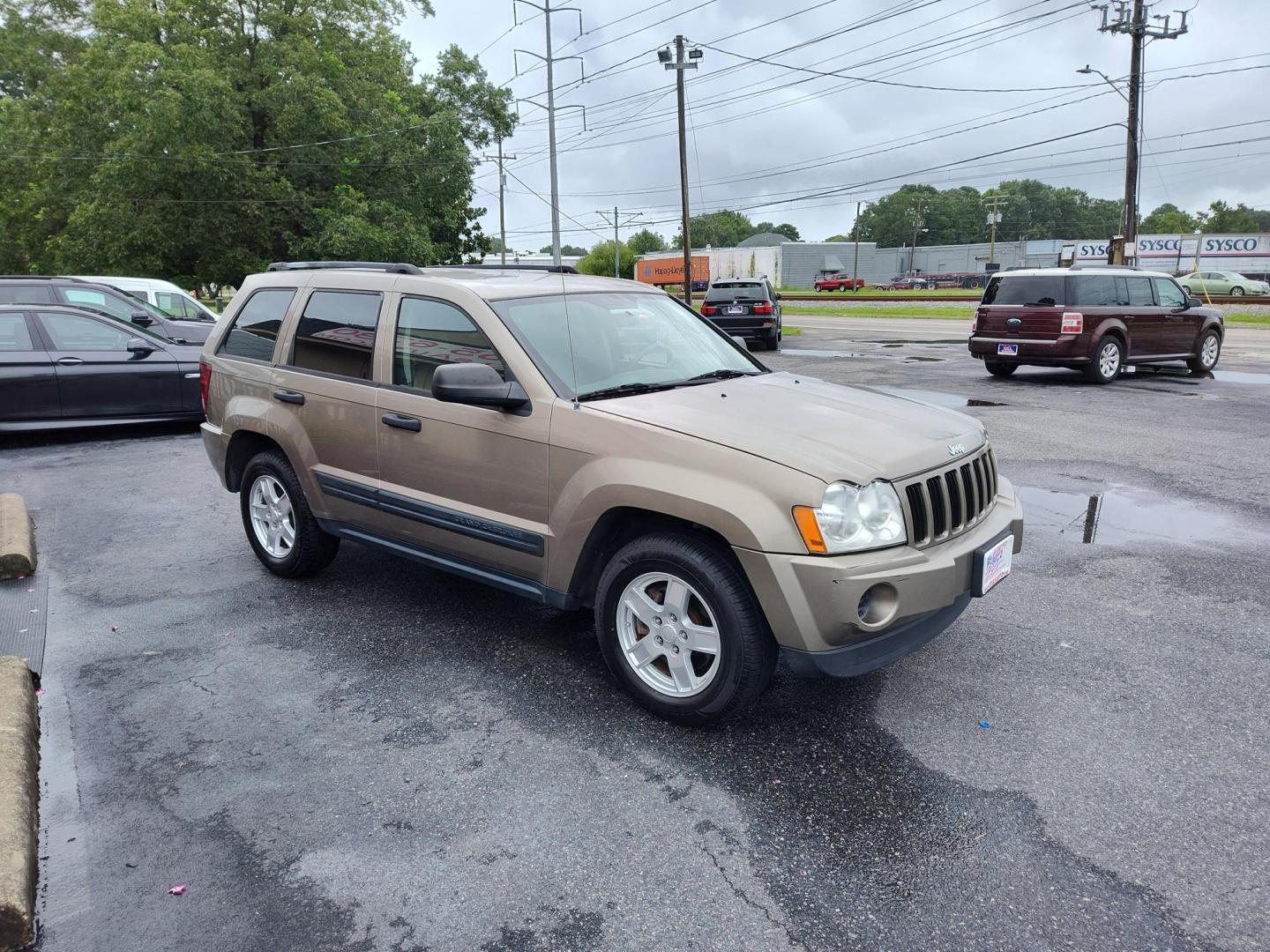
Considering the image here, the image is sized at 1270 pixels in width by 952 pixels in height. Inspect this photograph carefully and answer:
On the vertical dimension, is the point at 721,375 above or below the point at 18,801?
above

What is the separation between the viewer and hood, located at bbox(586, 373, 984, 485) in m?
3.29

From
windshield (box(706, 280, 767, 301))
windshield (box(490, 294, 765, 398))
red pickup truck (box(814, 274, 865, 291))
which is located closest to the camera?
windshield (box(490, 294, 765, 398))

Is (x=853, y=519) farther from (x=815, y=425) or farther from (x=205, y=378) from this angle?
(x=205, y=378)

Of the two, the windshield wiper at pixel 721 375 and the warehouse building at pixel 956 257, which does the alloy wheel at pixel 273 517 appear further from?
the warehouse building at pixel 956 257

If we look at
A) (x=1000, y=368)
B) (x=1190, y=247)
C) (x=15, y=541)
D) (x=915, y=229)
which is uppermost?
(x=915, y=229)

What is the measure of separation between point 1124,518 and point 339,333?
5468 mm

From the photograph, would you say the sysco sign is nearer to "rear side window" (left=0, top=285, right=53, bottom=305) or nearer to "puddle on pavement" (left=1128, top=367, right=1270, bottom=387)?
"puddle on pavement" (left=1128, top=367, right=1270, bottom=387)

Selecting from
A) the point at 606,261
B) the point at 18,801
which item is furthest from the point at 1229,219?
the point at 18,801

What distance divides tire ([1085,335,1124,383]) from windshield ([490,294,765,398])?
36.5ft

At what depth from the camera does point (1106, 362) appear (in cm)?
1412

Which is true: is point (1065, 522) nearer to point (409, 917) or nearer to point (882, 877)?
point (882, 877)

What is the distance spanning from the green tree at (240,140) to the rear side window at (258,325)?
27842mm

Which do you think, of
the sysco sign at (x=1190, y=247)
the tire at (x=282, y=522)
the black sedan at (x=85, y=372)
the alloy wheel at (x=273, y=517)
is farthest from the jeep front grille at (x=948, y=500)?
the sysco sign at (x=1190, y=247)

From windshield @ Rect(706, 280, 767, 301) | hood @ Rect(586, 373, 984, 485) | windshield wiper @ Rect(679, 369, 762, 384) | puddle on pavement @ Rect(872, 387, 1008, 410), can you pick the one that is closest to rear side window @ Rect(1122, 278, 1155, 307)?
puddle on pavement @ Rect(872, 387, 1008, 410)
